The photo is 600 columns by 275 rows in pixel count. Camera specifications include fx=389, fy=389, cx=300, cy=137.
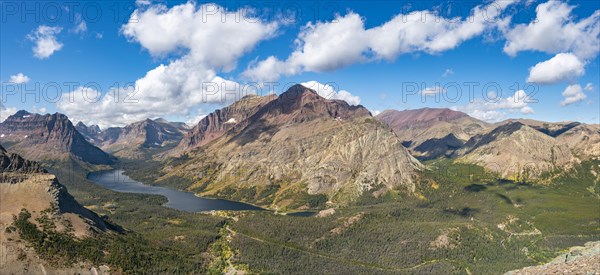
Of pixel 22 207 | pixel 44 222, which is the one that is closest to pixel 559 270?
pixel 44 222

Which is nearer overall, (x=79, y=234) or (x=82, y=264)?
(x=82, y=264)

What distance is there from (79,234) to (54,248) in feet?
63.4

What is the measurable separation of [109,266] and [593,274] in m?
191

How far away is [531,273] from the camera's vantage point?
78.8m

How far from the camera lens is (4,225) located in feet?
595

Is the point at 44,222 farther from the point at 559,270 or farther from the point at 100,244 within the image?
the point at 559,270

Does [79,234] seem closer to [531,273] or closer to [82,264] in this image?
[82,264]

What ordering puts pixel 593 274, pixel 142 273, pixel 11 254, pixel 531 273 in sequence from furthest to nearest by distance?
pixel 142 273
pixel 11 254
pixel 531 273
pixel 593 274

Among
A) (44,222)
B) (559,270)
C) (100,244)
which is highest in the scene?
(559,270)

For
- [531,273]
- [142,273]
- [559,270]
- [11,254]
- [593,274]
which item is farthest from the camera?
[142,273]

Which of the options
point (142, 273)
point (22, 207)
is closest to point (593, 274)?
point (142, 273)

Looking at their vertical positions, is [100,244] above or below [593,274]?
below

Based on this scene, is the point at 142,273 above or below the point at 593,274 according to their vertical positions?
below

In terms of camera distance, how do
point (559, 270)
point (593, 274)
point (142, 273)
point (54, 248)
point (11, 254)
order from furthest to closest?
point (142, 273)
point (54, 248)
point (11, 254)
point (559, 270)
point (593, 274)
